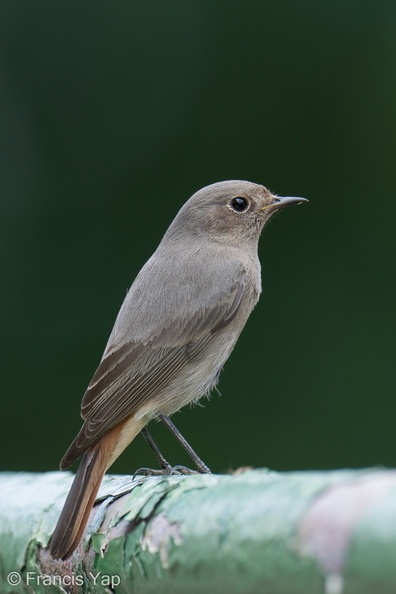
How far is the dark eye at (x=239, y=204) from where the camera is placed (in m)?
4.14

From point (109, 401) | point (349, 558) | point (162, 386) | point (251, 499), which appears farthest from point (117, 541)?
point (162, 386)

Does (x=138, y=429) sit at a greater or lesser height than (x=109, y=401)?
lesser


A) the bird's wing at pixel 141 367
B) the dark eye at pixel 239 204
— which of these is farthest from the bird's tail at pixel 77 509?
the dark eye at pixel 239 204

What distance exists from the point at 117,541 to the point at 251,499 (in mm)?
554

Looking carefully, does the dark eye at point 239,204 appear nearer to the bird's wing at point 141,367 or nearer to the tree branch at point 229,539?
the bird's wing at point 141,367

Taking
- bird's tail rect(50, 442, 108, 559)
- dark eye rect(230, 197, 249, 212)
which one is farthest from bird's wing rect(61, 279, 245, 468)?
dark eye rect(230, 197, 249, 212)

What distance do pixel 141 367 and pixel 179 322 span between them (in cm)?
29

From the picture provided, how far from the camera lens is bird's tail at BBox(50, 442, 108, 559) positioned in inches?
79.1

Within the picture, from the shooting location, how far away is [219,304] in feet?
11.8

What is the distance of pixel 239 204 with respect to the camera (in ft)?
13.6

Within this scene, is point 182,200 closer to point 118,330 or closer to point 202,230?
point 202,230

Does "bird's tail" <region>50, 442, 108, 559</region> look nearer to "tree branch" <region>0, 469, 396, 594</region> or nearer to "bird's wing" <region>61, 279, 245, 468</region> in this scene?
"tree branch" <region>0, 469, 396, 594</region>

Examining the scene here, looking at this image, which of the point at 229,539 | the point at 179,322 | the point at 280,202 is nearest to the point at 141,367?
the point at 179,322

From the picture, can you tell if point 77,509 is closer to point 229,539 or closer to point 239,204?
point 229,539
